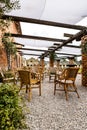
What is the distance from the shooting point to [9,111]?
82.4 inches

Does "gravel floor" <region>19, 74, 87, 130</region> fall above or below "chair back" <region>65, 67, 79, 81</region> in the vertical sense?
below

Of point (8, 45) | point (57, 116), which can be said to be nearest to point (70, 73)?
point (57, 116)

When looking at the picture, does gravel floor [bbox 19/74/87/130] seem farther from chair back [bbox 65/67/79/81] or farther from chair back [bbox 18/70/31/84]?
chair back [bbox 65/67/79/81]

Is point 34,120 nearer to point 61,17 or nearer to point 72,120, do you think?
point 72,120

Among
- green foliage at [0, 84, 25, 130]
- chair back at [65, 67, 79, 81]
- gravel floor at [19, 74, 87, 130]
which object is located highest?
green foliage at [0, 84, 25, 130]

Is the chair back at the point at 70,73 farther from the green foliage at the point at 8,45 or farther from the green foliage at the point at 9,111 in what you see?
the green foliage at the point at 8,45

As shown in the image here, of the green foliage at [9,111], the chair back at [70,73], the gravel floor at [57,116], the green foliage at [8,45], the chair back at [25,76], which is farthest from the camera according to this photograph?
the green foliage at [8,45]

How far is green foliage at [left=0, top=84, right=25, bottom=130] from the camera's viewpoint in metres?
2.01

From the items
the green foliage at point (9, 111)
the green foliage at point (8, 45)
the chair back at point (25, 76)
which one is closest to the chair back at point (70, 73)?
the chair back at point (25, 76)

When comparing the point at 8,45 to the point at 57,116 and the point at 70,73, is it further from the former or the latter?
the point at 57,116

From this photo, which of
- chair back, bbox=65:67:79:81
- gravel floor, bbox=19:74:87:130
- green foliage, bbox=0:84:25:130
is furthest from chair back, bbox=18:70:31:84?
green foliage, bbox=0:84:25:130

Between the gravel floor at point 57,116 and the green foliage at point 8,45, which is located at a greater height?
the green foliage at point 8,45

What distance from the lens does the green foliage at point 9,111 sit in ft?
6.58

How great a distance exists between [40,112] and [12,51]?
205 inches
